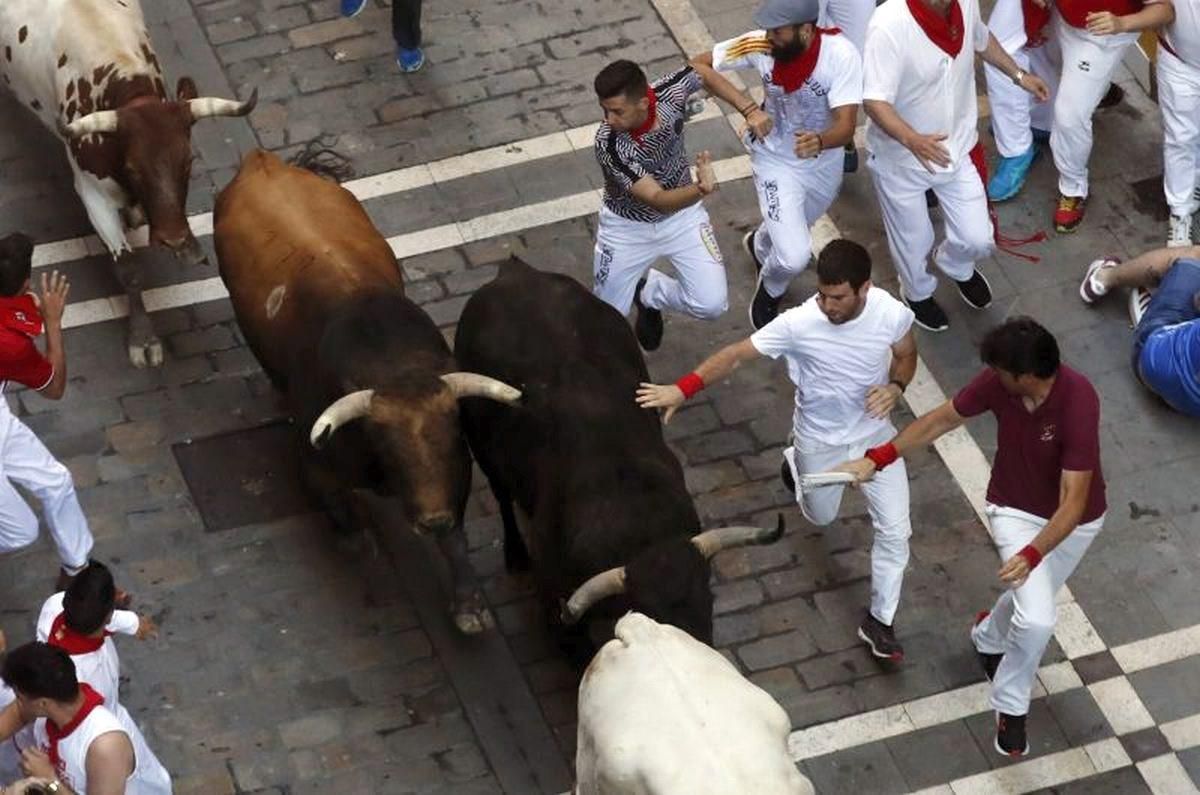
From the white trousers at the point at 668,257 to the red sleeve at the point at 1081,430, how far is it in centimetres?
302

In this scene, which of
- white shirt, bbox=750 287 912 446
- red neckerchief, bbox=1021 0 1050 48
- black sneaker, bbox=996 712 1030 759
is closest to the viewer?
white shirt, bbox=750 287 912 446

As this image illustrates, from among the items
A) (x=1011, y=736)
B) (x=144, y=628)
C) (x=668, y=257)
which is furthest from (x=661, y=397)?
(x=144, y=628)

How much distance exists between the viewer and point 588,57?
15633 millimetres

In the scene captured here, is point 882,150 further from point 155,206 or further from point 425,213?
point 155,206

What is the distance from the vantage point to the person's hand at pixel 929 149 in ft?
42.2

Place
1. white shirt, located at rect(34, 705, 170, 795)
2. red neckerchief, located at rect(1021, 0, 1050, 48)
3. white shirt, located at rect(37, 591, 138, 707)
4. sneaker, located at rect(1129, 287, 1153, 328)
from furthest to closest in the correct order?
red neckerchief, located at rect(1021, 0, 1050, 48), sneaker, located at rect(1129, 287, 1153, 328), white shirt, located at rect(37, 591, 138, 707), white shirt, located at rect(34, 705, 170, 795)

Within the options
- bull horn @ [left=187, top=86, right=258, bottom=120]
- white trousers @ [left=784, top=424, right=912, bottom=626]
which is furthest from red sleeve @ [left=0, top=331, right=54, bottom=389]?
white trousers @ [left=784, top=424, right=912, bottom=626]

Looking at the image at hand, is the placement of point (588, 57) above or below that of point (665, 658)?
below

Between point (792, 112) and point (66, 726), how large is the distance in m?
5.62

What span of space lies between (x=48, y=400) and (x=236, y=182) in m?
1.73

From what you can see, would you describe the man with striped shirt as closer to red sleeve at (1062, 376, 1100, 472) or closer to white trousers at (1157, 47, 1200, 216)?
red sleeve at (1062, 376, 1100, 472)

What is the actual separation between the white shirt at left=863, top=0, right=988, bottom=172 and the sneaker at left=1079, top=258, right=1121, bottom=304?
1.20m

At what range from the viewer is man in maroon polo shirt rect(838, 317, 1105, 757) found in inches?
408

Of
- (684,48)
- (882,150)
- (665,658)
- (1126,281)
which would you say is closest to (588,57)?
(684,48)
